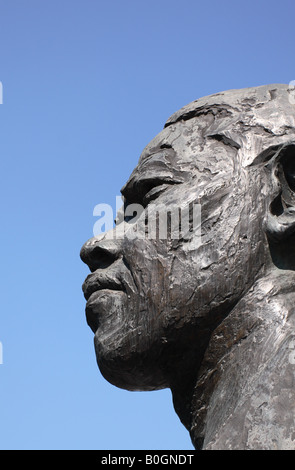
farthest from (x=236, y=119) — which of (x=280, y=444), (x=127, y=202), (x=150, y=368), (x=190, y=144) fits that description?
(x=280, y=444)

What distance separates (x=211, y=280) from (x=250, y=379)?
2.14ft

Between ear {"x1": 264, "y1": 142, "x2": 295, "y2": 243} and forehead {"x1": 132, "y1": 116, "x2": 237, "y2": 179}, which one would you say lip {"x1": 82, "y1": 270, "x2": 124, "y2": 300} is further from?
ear {"x1": 264, "y1": 142, "x2": 295, "y2": 243}

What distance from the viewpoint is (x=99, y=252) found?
22.8 feet

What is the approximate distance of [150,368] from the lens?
260 inches

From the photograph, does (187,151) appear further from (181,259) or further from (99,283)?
(99,283)

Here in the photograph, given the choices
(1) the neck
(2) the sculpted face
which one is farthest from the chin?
(1) the neck

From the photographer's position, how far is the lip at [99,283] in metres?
6.75

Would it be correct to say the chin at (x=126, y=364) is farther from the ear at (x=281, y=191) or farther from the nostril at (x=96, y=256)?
the ear at (x=281, y=191)

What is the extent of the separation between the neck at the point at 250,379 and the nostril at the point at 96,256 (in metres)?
0.90

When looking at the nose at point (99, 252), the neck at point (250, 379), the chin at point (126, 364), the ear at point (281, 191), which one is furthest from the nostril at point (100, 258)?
the ear at point (281, 191)

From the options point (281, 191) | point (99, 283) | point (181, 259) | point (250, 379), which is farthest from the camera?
point (99, 283)

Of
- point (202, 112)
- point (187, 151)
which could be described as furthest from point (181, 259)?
point (202, 112)

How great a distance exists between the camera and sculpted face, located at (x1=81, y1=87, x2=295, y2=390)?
21.1 ft
